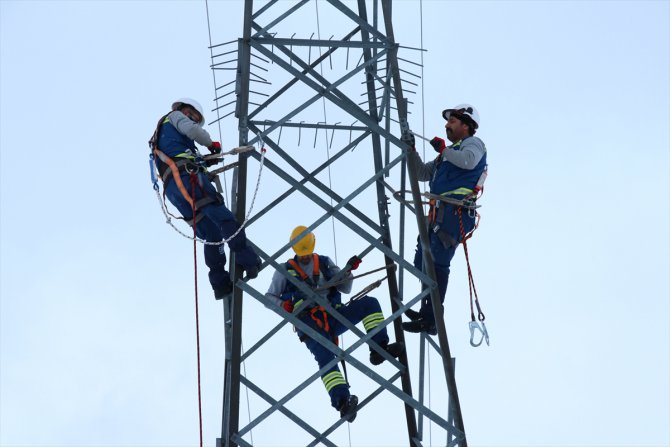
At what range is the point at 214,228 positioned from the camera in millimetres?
14555

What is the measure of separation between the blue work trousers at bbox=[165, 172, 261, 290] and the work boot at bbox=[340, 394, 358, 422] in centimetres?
209

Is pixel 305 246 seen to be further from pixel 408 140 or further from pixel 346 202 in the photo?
pixel 408 140

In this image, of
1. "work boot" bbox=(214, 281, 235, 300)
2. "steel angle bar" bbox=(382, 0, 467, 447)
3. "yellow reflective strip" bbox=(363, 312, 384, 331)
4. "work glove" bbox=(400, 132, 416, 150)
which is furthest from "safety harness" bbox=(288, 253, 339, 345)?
"work glove" bbox=(400, 132, 416, 150)

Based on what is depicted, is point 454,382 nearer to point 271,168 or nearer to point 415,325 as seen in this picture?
point 415,325

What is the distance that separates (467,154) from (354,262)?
6.40 ft

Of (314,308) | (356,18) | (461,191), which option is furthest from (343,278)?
(356,18)

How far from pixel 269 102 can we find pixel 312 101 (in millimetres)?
1174

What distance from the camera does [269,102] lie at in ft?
48.3

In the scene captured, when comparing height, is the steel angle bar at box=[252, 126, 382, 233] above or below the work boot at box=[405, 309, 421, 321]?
above

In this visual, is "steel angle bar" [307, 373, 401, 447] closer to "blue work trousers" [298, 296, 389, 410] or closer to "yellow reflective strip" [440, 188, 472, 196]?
"blue work trousers" [298, 296, 389, 410]

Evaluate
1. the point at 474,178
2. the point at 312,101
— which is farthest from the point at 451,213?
the point at 312,101

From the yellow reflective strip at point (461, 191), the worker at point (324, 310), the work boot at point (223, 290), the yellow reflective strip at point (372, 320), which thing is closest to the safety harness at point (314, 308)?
the worker at point (324, 310)

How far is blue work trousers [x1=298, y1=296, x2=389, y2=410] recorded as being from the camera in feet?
49.6

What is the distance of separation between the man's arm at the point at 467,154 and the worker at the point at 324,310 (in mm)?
1735
